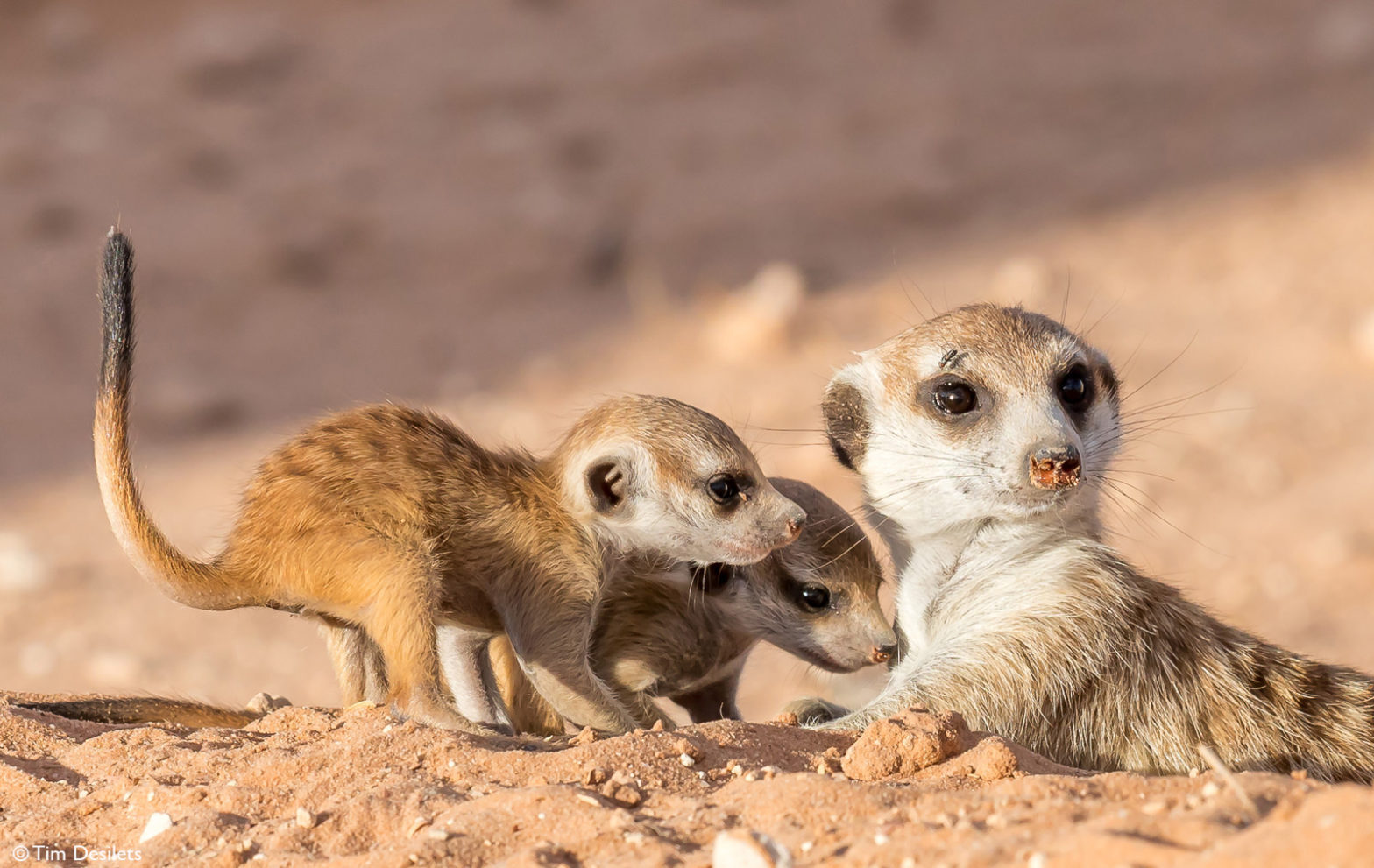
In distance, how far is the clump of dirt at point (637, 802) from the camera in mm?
2949

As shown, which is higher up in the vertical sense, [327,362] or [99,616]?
[327,362]

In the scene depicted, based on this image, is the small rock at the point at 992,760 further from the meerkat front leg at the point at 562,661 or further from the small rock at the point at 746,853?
the meerkat front leg at the point at 562,661

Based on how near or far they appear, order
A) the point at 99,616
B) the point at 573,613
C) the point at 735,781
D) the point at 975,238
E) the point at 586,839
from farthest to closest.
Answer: the point at 975,238
the point at 99,616
the point at 573,613
the point at 735,781
the point at 586,839

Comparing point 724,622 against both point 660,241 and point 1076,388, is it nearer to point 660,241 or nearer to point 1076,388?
point 1076,388

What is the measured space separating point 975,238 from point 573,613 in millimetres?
11266

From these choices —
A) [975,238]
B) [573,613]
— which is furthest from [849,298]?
[573,613]

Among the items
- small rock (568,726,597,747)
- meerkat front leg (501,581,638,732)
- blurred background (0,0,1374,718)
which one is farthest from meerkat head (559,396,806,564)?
blurred background (0,0,1374,718)

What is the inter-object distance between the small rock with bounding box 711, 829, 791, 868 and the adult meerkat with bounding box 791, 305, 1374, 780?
1409 millimetres

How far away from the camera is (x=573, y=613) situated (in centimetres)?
469

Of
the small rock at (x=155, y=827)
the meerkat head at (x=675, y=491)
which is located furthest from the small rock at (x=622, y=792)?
the meerkat head at (x=675, y=491)

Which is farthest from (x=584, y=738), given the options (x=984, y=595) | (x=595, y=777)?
(x=984, y=595)

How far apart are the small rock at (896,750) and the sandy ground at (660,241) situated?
7.66 feet

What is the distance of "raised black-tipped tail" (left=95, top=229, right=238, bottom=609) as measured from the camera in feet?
14.6

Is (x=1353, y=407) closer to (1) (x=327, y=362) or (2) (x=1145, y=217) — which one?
(2) (x=1145, y=217)
